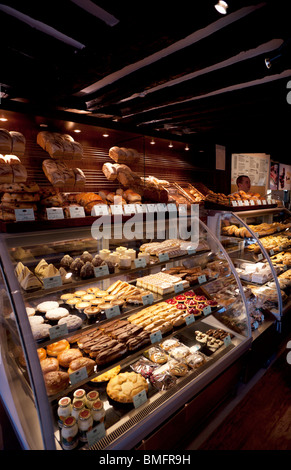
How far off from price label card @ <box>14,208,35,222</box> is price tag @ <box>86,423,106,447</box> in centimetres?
190

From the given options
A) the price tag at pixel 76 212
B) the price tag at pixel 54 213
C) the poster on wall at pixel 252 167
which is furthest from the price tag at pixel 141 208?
the poster on wall at pixel 252 167

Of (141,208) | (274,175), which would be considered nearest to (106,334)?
(141,208)

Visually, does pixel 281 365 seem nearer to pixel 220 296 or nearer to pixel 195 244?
pixel 220 296

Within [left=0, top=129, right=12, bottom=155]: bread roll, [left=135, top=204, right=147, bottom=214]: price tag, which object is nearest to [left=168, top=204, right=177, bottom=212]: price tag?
[left=135, top=204, right=147, bottom=214]: price tag

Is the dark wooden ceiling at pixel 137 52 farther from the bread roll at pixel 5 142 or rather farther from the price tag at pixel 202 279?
the price tag at pixel 202 279

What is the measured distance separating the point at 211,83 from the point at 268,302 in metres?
3.78

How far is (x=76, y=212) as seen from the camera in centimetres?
256

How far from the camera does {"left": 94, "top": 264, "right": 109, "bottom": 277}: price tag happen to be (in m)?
2.58

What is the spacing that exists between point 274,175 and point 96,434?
26.5 feet

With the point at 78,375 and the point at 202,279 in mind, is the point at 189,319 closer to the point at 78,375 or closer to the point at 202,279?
the point at 202,279

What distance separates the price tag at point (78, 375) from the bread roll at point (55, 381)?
70 mm

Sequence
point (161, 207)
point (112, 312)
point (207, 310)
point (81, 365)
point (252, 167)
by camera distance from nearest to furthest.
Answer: point (81, 365) → point (112, 312) → point (161, 207) → point (207, 310) → point (252, 167)

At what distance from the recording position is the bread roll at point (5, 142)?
2.34 meters
